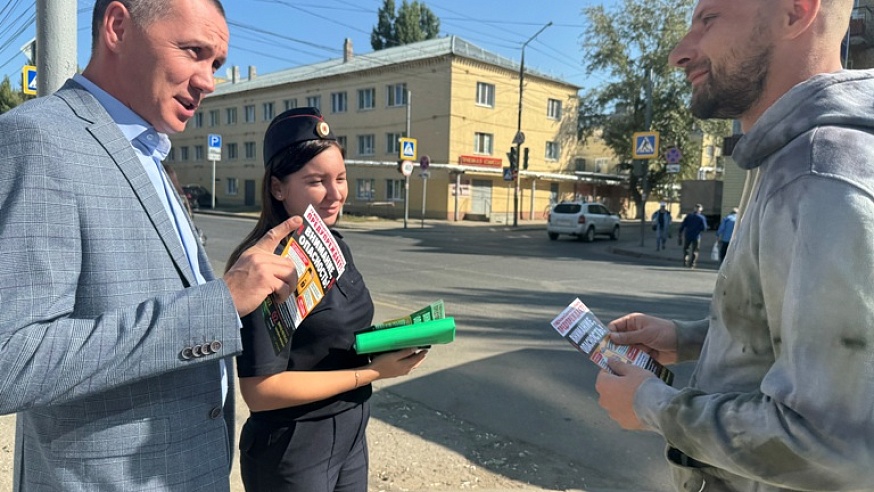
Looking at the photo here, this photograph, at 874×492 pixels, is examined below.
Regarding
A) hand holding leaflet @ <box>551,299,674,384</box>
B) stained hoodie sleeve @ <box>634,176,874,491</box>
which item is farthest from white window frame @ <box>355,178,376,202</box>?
stained hoodie sleeve @ <box>634,176,874,491</box>

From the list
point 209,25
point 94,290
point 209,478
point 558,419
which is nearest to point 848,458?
point 209,478

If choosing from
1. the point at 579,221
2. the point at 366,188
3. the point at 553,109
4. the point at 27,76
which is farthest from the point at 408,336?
the point at 553,109

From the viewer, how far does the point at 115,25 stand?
1.35 meters

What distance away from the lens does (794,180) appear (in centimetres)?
101

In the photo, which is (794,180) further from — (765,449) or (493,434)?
(493,434)

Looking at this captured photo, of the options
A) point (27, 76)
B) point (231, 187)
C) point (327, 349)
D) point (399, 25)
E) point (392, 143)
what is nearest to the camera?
point (327, 349)

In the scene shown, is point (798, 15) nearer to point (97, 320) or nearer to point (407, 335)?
point (407, 335)

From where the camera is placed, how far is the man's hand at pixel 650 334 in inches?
69.5

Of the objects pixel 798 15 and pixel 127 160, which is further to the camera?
pixel 127 160

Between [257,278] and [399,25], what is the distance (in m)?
53.6

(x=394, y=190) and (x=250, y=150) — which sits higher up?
(x=250, y=150)

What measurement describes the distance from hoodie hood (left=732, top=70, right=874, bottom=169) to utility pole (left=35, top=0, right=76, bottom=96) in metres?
3.36

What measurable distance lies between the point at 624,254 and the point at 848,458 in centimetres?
1818

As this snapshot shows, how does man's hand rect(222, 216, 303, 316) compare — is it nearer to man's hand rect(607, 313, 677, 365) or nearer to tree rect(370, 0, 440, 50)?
man's hand rect(607, 313, 677, 365)
